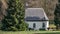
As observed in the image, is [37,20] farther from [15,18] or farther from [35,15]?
[15,18]

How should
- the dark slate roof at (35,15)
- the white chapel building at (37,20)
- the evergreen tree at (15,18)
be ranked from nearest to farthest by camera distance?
the evergreen tree at (15,18), the white chapel building at (37,20), the dark slate roof at (35,15)

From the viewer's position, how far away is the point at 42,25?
6956 centimetres

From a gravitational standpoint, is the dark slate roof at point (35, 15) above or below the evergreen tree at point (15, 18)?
below

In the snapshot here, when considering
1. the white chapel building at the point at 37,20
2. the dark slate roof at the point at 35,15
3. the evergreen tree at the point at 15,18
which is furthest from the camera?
the dark slate roof at the point at 35,15

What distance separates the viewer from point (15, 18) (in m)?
44.9

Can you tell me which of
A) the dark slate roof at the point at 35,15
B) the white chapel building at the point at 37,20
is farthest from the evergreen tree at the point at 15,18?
the dark slate roof at the point at 35,15

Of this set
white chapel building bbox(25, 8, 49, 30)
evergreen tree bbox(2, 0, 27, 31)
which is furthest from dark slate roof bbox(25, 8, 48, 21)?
evergreen tree bbox(2, 0, 27, 31)

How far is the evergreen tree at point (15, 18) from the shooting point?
44438mm

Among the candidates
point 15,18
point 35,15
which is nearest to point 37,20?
point 35,15

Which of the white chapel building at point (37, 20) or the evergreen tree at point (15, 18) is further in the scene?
the white chapel building at point (37, 20)

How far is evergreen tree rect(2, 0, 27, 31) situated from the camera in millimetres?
44438

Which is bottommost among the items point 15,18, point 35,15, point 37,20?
point 37,20

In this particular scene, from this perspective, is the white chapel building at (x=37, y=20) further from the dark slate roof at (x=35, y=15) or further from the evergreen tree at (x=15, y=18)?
the evergreen tree at (x=15, y=18)

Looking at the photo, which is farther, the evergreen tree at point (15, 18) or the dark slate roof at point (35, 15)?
the dark slate roof at point (35, 15)
